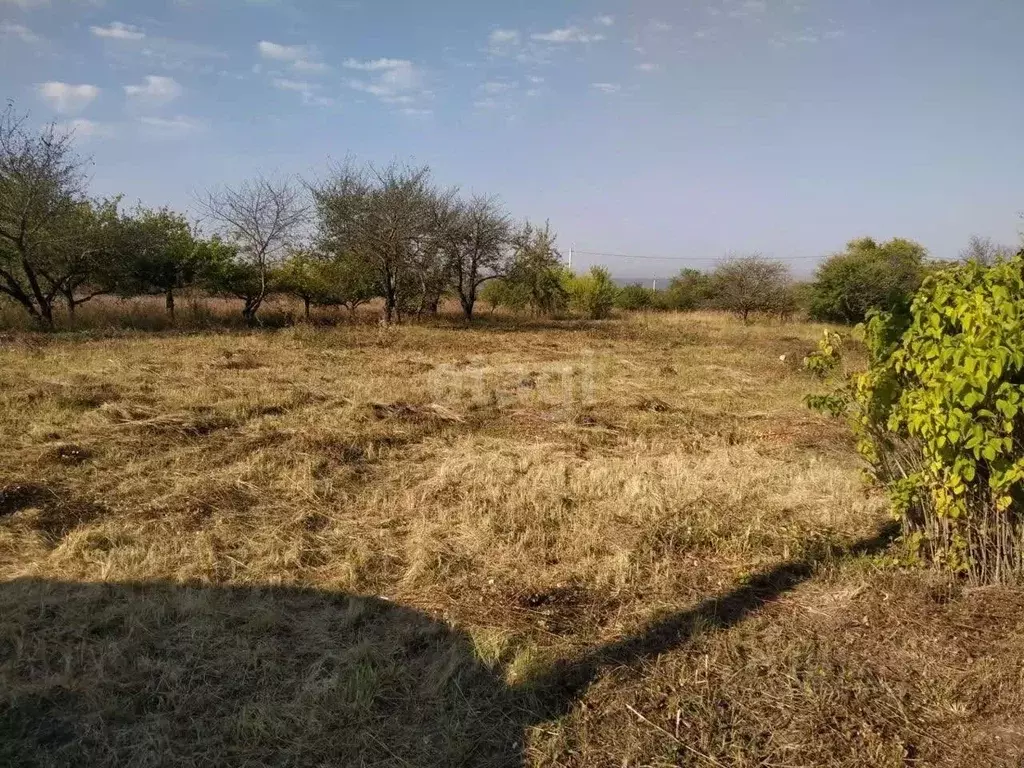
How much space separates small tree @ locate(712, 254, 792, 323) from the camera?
25688 mm

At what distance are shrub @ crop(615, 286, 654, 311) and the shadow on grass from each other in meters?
27.0

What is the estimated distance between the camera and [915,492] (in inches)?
124

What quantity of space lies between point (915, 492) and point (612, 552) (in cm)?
165

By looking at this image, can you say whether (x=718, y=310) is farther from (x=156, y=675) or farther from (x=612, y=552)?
(x=156, y=675)

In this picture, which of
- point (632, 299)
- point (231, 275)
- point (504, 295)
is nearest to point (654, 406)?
point (231, 275)

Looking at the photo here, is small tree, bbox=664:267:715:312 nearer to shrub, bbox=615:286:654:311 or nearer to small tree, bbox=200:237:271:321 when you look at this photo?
shrub, bbox=615:286:654:311

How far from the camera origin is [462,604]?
3.24m

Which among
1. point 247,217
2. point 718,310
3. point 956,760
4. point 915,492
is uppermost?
point 247,217

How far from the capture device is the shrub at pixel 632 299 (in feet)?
97.2

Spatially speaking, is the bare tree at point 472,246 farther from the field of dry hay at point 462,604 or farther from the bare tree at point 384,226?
the field of dry hay at point 462,604

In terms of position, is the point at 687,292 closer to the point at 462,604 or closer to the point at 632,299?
the point at 632,299

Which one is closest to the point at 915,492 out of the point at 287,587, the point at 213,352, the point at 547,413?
the point at 287,587

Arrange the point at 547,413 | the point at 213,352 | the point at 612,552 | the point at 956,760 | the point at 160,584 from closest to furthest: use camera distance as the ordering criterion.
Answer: the point at 956,760, the point at 160,584, the point at 612,552, the point at 547,413, the point at 213,352

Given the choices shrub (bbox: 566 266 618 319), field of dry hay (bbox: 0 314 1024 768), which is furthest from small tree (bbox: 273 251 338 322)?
field of dry hay (bbox: 0 314 1024 768)
